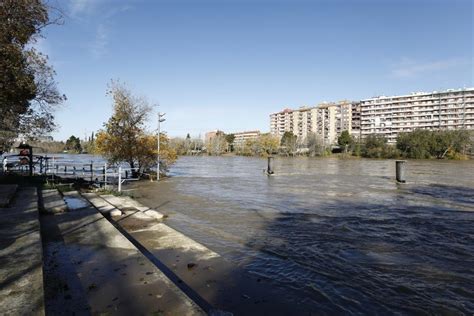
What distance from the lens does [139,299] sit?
12.8 feet

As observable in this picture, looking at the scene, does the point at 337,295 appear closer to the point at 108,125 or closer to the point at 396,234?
the point at 396,234

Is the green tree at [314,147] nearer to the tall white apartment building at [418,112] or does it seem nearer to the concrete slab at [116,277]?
the tall white apartment building at [418,112]

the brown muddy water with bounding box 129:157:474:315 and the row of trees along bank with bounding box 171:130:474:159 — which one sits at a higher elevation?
the row of trees along bank with bounding box 171:130:474:159

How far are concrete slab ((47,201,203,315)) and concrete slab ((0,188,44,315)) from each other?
436mm

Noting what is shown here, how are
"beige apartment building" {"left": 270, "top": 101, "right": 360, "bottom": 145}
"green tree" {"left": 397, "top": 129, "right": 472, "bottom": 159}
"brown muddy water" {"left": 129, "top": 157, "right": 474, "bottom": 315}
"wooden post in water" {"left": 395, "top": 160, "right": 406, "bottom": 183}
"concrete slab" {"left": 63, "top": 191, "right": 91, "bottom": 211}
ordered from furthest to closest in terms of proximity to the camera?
"beige apartment building" {"left": 270, "top": 101, "right": 360, "bottom": 145} < "green tree" {"left": 397, "top": 129, "right": 472, "bottom": 159} < "wooden post in water" {"left": 395, "top": 160, "right": 406, "bottom": 183} < "concrete slab" {"left": 63, "top": 191, "right": 91, "bottom": 211} < "brown muddy water" {"left": 129, "top": 157, "right": 474, "bottom": 315}

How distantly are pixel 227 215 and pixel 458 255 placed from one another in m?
6.10

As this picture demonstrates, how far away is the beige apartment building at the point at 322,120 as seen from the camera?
13100cm

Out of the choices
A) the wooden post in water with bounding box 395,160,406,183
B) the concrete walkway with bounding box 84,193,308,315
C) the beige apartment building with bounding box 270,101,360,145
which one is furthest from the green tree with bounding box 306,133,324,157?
the concrete walkway with bounding box 84,193,308,315

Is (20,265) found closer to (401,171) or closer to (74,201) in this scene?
(74,201)

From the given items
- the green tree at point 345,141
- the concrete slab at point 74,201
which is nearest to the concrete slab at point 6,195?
the concrete slab at point 74,201

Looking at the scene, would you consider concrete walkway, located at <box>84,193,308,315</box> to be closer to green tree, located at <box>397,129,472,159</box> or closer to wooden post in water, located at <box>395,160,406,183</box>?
wooden post in water, located at <box>395,160,406,183</box>

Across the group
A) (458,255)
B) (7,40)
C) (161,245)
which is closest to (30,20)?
(7,40)

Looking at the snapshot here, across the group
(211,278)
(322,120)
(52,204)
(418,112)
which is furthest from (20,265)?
(322,120)

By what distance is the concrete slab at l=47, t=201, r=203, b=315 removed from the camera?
12.1 ft
